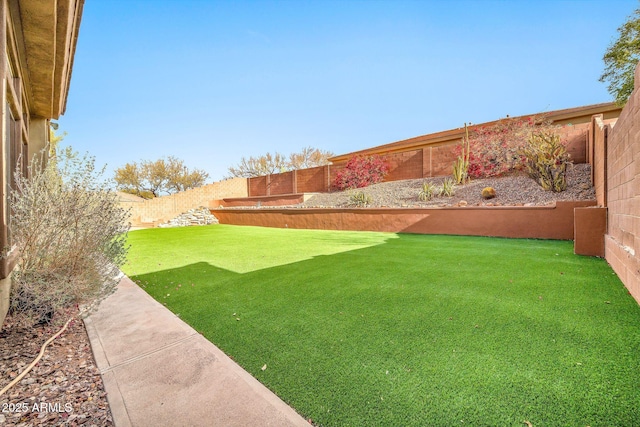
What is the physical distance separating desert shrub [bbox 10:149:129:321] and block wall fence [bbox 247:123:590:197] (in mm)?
13158

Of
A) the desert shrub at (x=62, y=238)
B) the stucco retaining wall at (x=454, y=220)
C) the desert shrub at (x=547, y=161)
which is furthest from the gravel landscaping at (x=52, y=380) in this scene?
the desert shrub at (x=547, y=161)

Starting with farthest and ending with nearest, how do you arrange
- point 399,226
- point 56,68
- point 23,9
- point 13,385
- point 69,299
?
point 399,226 → point 56,68 → point 23,9 → point 69,299 → point 13,385

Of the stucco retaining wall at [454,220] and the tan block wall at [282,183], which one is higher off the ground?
the tan block wall at [282,183]

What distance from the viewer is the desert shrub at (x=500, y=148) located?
35.0 ft

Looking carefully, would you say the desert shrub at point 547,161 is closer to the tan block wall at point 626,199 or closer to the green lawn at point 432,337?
the tan block wall at point 626,199

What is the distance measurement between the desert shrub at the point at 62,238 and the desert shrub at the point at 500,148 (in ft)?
40.7

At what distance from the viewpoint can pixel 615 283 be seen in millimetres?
3078

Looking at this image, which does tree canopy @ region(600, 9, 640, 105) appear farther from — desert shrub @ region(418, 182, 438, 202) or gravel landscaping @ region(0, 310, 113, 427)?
gravel landscaping @ region(0, 310, 113, 427)

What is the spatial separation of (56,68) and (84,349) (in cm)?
475

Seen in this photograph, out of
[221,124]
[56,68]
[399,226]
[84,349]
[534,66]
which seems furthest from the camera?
[221,124]

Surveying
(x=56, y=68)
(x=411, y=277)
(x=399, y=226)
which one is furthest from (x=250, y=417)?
(x=399, y=226)

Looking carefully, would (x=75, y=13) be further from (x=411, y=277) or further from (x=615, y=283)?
(x=615, y=283)

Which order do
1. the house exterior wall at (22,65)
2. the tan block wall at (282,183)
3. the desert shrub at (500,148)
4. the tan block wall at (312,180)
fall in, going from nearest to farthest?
the house exterior wall at (22,65) → the desert shrub at (500,148) → the tan block wall at (312,180) → the tan block wall at (282,183)

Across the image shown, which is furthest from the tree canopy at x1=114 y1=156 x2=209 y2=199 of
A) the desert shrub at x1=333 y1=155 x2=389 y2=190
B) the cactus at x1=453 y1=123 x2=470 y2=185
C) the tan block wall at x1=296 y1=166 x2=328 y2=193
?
the cactus at x1=453 y1=123 x2=470 y2=185
